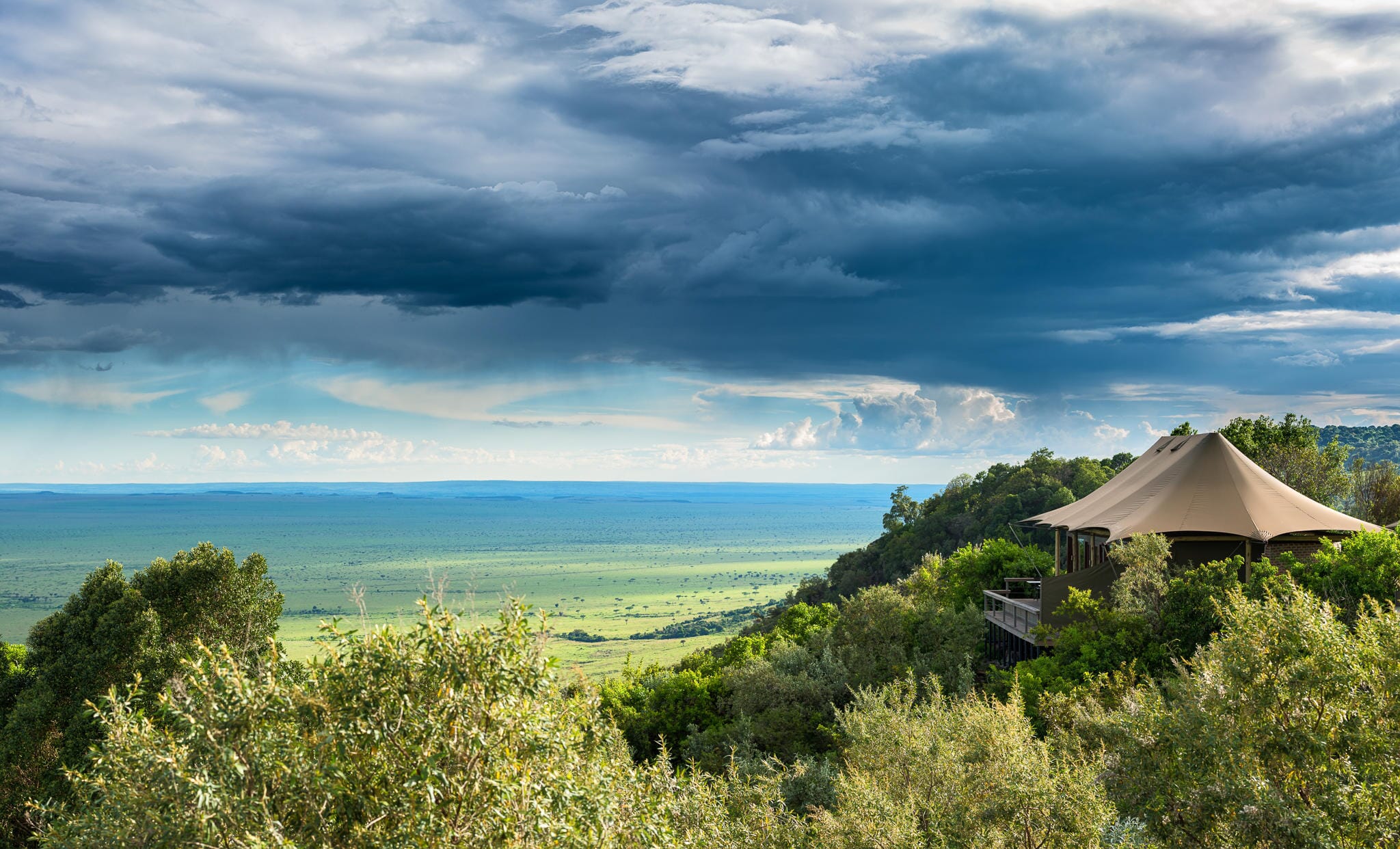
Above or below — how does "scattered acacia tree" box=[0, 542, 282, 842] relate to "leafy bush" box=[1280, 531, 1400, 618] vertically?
below

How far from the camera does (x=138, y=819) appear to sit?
892 cm

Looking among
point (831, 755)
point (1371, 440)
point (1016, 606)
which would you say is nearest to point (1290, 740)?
point (831, 755)

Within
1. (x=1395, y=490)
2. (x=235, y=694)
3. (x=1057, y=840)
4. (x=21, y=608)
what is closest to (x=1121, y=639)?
(x=1057, y=840)

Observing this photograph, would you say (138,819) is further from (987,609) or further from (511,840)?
(987,609)

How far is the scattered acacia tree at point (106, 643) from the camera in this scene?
27.4 m

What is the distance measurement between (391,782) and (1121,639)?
68.2 ft

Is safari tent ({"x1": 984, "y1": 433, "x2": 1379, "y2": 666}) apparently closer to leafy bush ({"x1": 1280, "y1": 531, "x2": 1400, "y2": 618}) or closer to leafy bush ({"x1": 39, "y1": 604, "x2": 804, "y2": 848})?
leafy bush ({"x1": 1280, "y1": 531, "x2": 1400, "y2": 618})

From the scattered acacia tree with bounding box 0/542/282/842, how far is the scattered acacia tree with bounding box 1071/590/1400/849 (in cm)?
2393

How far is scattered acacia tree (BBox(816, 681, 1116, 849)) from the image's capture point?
11.9 meters

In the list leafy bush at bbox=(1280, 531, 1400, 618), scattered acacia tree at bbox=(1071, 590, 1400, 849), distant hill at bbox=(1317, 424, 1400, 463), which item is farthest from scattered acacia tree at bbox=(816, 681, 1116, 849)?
distant hill at bbox=(1317, 424, 1400, 463)

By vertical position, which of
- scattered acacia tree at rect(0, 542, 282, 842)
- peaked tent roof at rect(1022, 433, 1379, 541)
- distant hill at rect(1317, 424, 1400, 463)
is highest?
distant hill at rect(1317, 424, 1400, 463)

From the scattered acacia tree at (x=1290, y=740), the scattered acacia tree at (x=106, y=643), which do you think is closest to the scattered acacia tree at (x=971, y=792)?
the scattered acacia tree at (x=1290, y=740)

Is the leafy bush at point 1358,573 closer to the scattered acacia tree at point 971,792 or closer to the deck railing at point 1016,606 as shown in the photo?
the deck railing at point 1016,606

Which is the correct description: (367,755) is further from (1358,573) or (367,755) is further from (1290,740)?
(1358,573)
